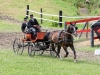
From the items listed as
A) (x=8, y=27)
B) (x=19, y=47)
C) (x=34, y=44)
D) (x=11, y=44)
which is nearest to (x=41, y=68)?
(x=34, y=44)

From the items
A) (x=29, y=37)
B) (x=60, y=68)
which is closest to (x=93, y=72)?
(x=60, y=68)

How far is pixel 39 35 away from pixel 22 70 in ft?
14.6

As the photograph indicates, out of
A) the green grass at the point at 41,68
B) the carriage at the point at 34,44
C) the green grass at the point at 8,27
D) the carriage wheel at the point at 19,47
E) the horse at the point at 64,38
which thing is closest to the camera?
the green grass at the point at 41,68

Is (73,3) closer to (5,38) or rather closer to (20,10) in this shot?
(20,10)

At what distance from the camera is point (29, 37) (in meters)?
16.0

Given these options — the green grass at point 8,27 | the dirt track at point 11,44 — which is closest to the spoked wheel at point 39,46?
the dirt track at point 11,44

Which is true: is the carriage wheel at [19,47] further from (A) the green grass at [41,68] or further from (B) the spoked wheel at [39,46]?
(A) the green grass at [41,68]

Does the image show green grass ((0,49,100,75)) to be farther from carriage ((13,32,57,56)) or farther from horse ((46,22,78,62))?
carriage ((13,32,57,56))

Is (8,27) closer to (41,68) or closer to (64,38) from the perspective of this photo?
(64,38)

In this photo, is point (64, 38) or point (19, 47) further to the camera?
point (19, 47)

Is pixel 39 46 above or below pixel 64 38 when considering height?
→ below

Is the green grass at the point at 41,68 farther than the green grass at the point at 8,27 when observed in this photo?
No

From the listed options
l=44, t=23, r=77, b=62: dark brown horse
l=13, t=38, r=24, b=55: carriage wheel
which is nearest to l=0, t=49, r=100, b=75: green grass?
l=44, t=23, r=77, b=62: dark brown horse

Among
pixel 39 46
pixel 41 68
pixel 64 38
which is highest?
pixel 64 38
